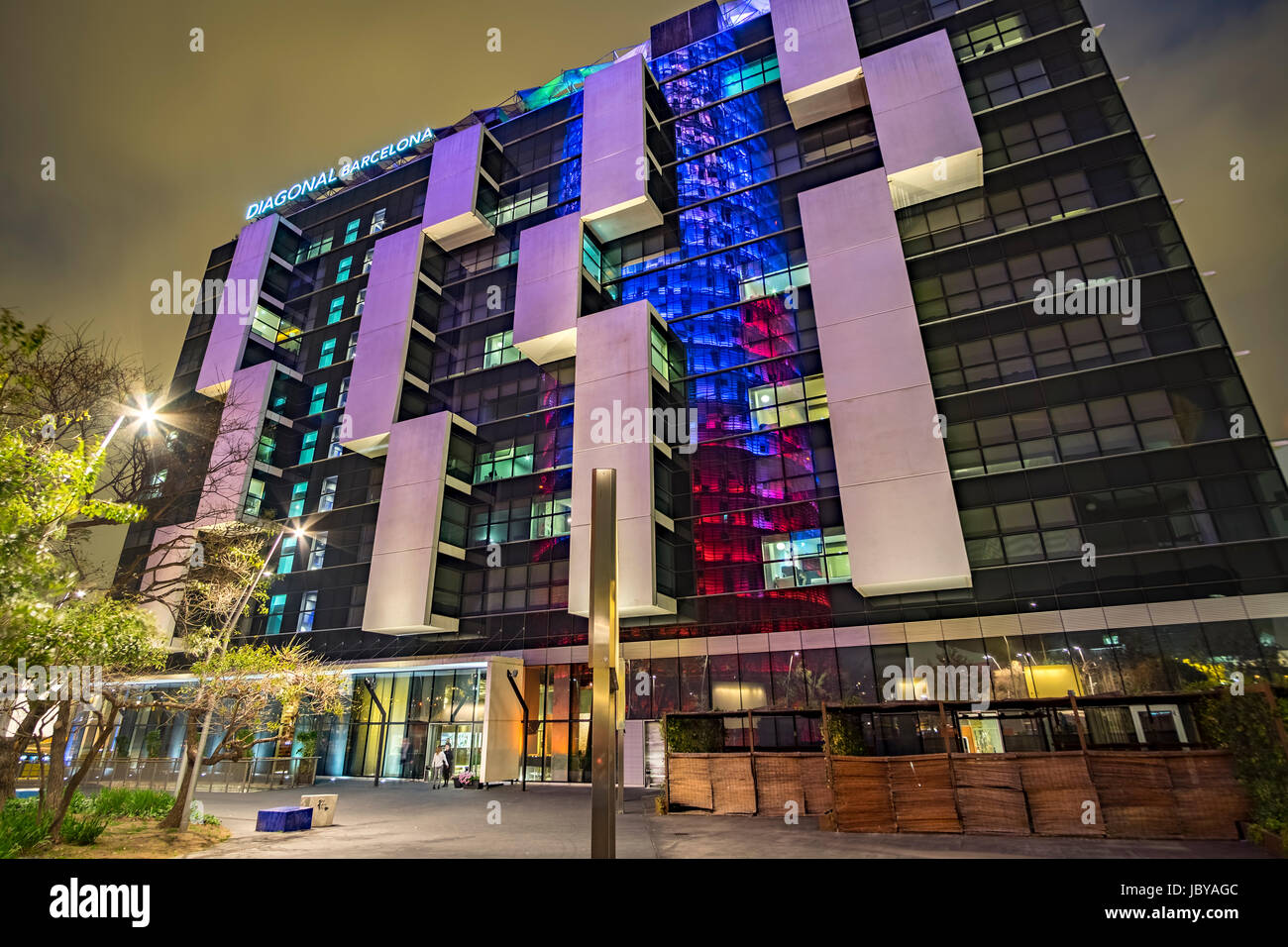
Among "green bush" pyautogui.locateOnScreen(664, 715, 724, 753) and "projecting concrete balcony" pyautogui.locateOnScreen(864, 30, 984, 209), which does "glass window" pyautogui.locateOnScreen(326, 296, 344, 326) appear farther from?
"green bush" pyautogui.locateOnScreen(664, 715, 724, 753)

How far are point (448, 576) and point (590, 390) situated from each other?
14494 mm

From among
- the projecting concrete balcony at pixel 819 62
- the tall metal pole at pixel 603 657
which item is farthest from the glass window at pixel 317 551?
the tall metal pole at pixel 603 657

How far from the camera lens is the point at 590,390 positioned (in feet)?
121

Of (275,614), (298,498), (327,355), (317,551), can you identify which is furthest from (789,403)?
(327,355)

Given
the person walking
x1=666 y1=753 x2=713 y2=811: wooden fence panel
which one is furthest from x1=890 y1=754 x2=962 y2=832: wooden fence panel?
the person walking

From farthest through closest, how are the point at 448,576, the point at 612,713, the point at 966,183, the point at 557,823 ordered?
1. the point at 448,576
2. the point at 966,183
3. the point at 557,823
4. the point at 612,713

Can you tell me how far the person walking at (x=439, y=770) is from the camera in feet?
105

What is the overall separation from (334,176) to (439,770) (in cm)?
5433

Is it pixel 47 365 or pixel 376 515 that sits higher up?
pixel 376 515

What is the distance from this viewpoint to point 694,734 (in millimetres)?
23188

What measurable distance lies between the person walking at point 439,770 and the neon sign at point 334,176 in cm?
5041

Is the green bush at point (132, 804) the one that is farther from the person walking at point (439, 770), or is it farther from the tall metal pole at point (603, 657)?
the tall metal pole at point (603, 657)

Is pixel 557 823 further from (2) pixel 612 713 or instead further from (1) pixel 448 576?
(1) pixel 448 576
